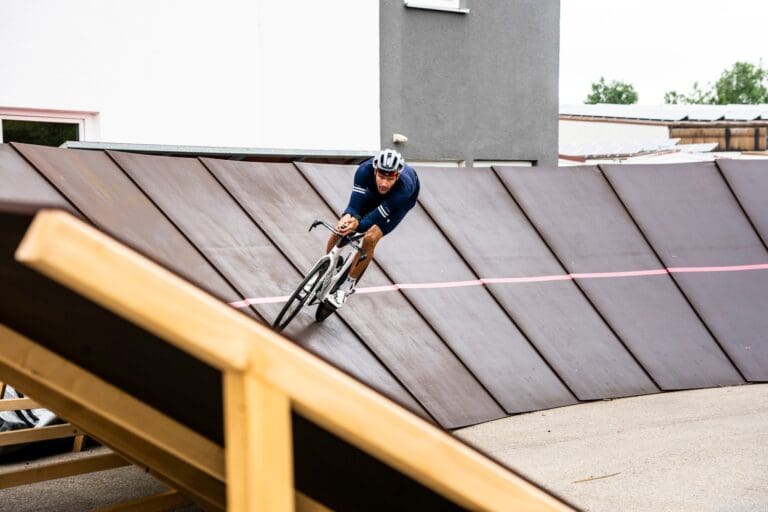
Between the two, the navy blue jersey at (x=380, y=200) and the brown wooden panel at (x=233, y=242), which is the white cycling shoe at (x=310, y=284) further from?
the navy blue jersey at (x=380, y=200)

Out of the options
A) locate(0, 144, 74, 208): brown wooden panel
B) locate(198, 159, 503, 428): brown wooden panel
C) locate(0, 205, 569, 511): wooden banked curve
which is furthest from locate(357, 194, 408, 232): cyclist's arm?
locate(0, 205, 569, 511): wooden banked curve

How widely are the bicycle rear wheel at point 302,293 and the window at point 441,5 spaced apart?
25.8ft

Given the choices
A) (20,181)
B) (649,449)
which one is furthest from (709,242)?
(20,181)

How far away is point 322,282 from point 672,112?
41662 millimetres

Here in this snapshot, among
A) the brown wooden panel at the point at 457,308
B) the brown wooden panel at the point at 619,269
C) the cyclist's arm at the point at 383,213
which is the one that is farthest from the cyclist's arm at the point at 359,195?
the brown wooden panel at the point at 619,269

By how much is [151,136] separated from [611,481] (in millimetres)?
8624

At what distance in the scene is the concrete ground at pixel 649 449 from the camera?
6.21m

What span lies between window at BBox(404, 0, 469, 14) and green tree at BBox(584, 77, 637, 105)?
11240 centimetres

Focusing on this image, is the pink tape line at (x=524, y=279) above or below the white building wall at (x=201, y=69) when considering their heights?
below

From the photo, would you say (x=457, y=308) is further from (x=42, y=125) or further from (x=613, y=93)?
(x=613, y=93)

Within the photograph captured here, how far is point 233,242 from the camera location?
9.70m

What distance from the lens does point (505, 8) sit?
17.0m

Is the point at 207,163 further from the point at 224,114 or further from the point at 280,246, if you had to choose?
the point at 224,114

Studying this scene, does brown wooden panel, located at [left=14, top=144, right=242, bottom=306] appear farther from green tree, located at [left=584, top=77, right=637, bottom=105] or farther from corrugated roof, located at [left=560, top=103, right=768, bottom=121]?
green tree, located at [left=584, top=77, right=637, bottom=105]
